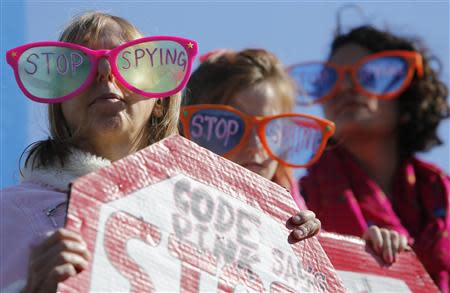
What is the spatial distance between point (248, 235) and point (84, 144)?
1.65ft

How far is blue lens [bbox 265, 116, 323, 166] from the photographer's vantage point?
328 cm

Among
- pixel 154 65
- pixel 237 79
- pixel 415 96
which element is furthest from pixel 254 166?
pixel 415 96

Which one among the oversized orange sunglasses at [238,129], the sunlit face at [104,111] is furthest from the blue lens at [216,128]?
the sunlit face at [104,111]

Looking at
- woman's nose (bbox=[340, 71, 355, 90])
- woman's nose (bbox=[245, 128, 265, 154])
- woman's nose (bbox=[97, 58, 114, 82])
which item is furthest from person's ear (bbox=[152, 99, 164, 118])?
woman's nose (bbox=[340, 71, 355, 90])

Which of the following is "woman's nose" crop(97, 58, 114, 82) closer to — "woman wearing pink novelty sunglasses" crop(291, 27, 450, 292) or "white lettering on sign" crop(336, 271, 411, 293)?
"white lettering on sign" crop(336, 271, 411, 293)

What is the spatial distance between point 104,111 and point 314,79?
6.21 feet

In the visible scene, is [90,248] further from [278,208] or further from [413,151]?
[413,151]

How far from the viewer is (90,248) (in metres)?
1.77

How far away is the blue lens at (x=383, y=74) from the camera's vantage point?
13.6 ft

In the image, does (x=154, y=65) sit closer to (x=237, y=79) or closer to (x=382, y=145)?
(x=237, y=79)

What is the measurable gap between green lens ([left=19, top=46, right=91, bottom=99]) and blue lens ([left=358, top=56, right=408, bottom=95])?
1967mm

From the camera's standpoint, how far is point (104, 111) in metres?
2.35

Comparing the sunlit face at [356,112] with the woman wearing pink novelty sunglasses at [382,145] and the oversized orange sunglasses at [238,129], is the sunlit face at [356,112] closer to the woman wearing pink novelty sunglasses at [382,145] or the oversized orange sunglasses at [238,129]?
the woman wearing pink novelty sunglasses at [382,145]

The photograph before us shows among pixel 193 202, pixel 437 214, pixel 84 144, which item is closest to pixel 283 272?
pixel 193 202
